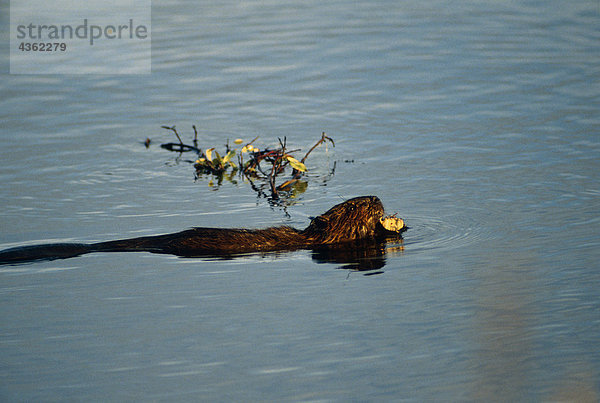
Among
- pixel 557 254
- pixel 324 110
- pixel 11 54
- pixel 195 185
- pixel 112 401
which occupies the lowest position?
pixel 112 401

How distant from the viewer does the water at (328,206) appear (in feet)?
21.1

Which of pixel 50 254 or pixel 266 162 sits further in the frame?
pixel 266 162

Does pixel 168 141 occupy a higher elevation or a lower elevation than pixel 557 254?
higher

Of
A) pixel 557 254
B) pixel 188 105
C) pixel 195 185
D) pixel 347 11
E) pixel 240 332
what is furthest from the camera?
pixel 347 11

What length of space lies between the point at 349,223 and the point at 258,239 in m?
0.99

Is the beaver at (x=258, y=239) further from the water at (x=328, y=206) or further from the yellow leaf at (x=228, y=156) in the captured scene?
the yellow leaf at (x=228, y=156)

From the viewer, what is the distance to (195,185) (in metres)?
11.4

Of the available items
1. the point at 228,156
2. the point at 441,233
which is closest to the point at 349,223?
the point at 441,233

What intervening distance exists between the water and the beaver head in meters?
0.36

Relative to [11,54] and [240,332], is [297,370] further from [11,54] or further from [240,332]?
[11,54]

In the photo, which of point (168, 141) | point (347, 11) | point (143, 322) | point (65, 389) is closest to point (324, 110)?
point (168, 141)

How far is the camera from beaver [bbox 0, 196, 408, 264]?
889cm

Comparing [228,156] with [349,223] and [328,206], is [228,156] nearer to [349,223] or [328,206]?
[328,206]

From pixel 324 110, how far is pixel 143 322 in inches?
271
